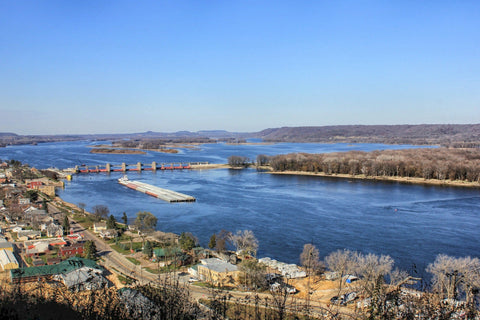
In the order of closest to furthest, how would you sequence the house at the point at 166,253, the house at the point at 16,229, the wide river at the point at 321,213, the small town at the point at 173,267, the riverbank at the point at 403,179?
the small town at the point at 173,267
the house at the point at 166,253
the wide river at the point at 321,213
the house at the point at 16,229
the riverbank at the point at 403,179

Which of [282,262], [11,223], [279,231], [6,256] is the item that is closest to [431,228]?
[279,231]

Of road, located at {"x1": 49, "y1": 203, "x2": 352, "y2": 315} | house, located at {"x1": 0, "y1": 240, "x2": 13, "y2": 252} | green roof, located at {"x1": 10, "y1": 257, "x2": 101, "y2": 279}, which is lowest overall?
road, located at {"x1": 49, "y1": 203, "x2": 352, "y2": 315}

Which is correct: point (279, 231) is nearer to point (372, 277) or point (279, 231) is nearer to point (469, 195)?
point (372, 277)

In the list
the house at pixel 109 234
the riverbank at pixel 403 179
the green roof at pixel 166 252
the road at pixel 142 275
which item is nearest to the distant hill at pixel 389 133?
the riverbank at pixel 403 179

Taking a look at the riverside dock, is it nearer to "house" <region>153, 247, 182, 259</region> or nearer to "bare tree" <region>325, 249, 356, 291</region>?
"house" <region>153, 247, 182, 259</region>

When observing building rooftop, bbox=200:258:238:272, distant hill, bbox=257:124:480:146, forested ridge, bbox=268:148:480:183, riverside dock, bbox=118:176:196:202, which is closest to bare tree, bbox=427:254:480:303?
building rooftop, bbox=200:258:238:272

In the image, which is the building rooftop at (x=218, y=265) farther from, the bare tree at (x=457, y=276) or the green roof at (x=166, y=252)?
the bare tree at (x=457, y=276)

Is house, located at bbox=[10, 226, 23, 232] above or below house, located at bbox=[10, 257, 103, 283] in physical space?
below
